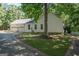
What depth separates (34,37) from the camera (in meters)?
3.77

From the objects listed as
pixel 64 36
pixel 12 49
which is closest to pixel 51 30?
pixel 64 36

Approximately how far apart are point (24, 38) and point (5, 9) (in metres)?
0.60

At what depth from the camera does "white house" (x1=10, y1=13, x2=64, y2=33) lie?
147 inches

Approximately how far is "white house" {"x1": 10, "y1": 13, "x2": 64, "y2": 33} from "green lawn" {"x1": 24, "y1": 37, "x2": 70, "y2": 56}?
0.17m

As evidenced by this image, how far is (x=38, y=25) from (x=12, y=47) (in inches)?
22.9

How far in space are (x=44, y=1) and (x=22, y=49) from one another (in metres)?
0.91

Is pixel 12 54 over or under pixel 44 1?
under

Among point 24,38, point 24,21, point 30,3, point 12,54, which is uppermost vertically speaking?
point 30,3

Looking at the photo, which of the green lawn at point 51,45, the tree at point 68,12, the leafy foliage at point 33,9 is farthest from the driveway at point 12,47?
A: the tree at point 68,12

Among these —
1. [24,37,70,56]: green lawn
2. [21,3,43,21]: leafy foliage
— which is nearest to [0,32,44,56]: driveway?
[24,37,70,56]: green lawn

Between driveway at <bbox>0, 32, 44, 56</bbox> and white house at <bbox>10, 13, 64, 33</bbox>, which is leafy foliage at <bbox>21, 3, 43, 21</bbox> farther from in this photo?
driveway at <bbox>0, 32, 44, 56</bbox>

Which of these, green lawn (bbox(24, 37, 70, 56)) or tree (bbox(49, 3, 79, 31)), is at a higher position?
tree (bbox(49, 3, 79, 31))

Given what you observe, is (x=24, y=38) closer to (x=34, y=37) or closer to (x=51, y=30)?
(x=34, y=37)

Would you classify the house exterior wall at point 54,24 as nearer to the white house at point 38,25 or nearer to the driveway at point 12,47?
the white house at point 38,25
